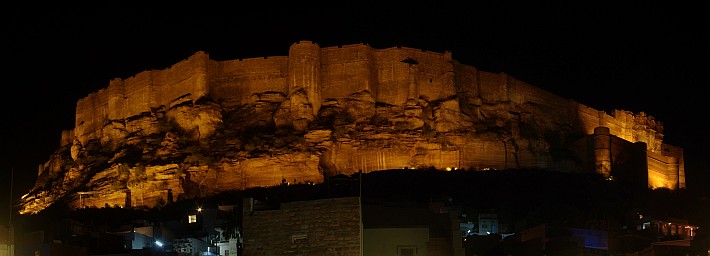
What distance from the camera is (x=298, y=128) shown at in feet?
238

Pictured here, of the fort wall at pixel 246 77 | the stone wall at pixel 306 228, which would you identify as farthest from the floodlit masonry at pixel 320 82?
the stone wall at pixel 306 228

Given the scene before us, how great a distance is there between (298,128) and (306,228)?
45.7 meters

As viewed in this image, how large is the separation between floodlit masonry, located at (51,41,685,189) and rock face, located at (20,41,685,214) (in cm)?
7

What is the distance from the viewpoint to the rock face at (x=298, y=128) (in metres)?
70.1

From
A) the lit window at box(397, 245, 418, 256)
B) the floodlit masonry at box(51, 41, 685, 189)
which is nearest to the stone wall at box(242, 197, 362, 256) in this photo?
the lit window at box(397, 245, 418, 256)

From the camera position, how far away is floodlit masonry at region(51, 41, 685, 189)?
73500mm

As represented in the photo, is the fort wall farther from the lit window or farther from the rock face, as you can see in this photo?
the lit window

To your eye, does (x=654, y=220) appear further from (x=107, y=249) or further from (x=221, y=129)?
(x=221, y=129)

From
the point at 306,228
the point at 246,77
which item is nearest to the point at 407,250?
the point at 306,228

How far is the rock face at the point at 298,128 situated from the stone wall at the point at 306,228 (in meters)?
40.2

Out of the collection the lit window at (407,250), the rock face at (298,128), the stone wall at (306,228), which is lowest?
the lit window at (407,250)

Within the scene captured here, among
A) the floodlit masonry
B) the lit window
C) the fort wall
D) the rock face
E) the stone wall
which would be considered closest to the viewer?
the stone wall

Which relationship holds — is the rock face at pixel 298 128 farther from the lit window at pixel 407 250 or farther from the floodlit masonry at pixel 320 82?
the lit window at pixel 407 250

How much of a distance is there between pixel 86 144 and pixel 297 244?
189 ft
